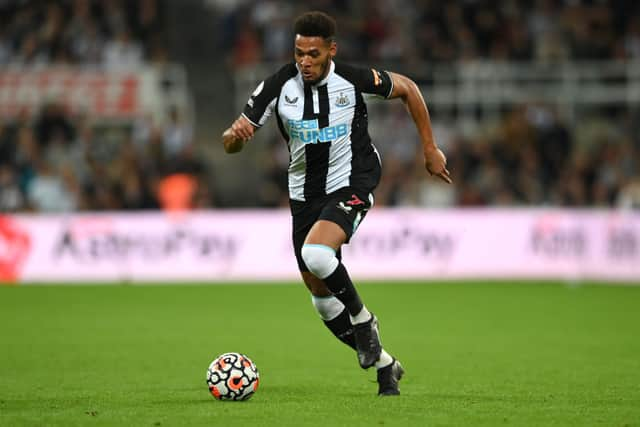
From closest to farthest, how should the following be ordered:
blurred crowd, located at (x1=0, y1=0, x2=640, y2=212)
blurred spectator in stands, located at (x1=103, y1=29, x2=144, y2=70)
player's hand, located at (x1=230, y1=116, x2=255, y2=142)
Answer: player's hand, located at (x1=230, y1=116, x2=255, y2=142)
blurred crowd, located at (x1=0, y1=0, x2=640, y2=212)
blurred spectator in stands, located at (x1=103, y1=29, x2=144, y2=70)

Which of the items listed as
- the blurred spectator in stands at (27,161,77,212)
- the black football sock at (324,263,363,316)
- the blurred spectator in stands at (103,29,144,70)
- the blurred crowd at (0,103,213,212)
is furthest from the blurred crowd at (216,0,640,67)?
the black football sock at (324,263,363,316)

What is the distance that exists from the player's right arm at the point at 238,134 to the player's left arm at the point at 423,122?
3.20 ft

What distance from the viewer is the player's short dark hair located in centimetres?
726

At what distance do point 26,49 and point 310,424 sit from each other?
1744 centimetres

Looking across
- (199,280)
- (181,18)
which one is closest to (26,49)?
(181,18)

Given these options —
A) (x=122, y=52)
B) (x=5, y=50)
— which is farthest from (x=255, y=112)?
(x=5, y=50)

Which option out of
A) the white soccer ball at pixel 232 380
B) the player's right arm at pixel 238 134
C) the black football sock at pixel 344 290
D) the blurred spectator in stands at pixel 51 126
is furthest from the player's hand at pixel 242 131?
the blurred spectator in stands at pixel 51 126

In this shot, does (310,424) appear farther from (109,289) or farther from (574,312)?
(109,289)

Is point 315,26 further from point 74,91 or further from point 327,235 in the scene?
point 74,91

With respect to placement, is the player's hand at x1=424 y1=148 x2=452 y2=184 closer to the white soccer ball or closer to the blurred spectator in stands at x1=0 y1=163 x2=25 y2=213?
the white soccer ball

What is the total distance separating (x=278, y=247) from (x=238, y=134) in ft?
37.2

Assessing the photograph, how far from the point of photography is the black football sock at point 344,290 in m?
7.15

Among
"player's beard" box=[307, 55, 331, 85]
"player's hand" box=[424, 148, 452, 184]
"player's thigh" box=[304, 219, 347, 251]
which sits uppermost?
"player's beard" box=[307, 55, 331, 85]

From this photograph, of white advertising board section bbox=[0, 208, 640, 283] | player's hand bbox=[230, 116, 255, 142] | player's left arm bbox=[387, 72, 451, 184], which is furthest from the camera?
white advertising board section bbox=[0, 208, 640, 283]
